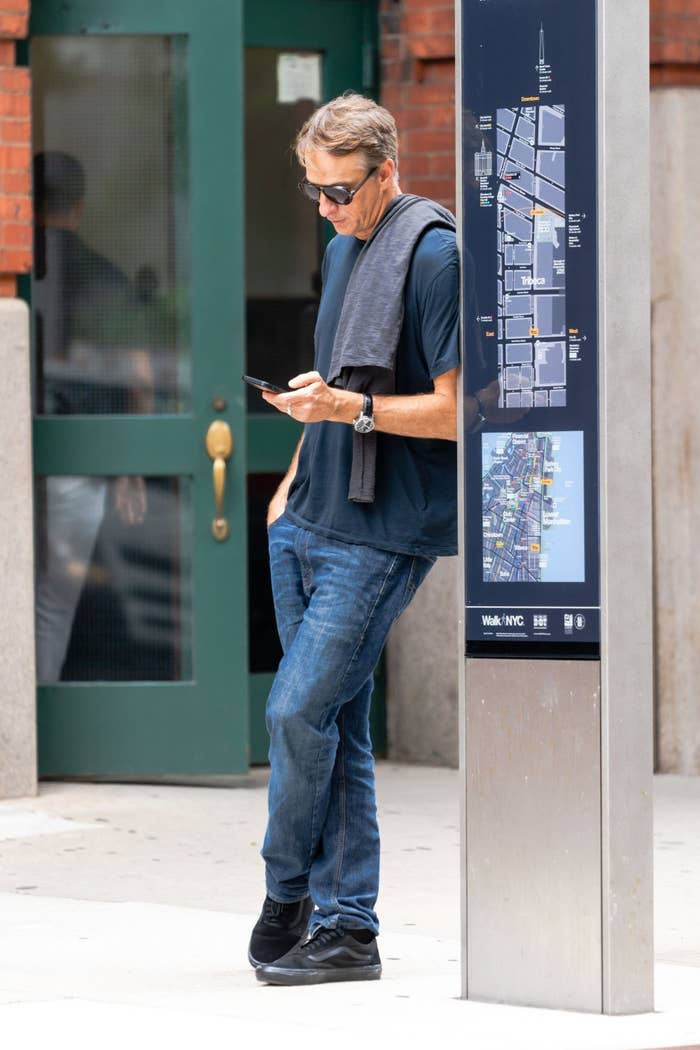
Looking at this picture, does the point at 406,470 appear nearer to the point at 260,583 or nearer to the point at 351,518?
the point at 351,518

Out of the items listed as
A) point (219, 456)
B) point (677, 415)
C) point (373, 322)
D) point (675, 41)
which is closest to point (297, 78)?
point (675, 41)

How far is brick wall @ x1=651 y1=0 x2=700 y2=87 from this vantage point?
8070 mm

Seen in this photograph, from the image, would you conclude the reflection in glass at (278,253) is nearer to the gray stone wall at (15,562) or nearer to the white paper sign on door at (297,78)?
the white paper sign on door at (297,78)

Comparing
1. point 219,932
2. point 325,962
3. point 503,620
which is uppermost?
point 503,620

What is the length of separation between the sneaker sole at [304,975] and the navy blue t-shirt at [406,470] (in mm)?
976

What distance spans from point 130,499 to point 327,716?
3238 mm

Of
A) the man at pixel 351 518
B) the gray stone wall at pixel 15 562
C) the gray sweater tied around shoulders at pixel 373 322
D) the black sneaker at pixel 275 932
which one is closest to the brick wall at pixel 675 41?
the gray stone wall at pixel 15 562

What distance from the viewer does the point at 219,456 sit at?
7688mm

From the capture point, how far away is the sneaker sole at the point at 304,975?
474 centimetres

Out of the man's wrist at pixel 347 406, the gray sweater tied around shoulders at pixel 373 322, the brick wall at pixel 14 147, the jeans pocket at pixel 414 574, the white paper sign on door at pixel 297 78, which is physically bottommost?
the jeans pocket at pixel 414 574

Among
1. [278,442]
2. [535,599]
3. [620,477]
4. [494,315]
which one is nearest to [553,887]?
[535,599]

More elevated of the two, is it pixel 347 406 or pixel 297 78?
pixel 297 78

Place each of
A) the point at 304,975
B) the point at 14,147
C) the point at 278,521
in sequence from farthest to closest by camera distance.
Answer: the point at 14,147 < the point at 278,521 < the point at 304,975

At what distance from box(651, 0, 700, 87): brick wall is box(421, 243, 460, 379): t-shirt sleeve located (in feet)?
12.7
